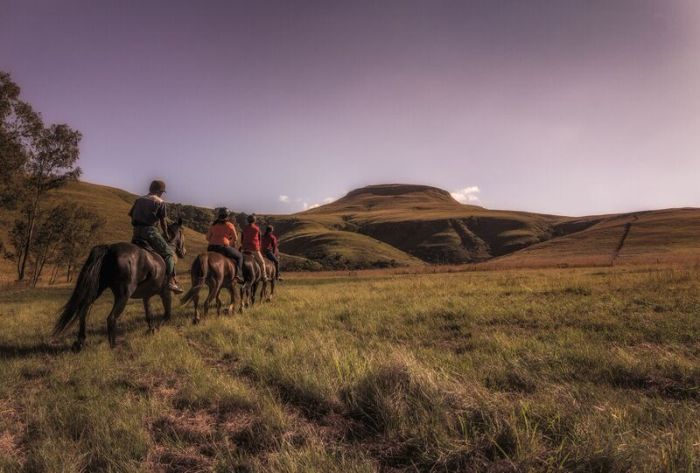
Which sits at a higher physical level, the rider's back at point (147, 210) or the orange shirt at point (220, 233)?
the rider's back at point (147, 210)

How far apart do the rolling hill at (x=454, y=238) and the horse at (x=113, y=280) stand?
1719 inches

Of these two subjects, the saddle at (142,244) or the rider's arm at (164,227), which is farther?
the rider's arm at (164,227)

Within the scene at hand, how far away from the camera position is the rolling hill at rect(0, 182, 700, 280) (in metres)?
69.4

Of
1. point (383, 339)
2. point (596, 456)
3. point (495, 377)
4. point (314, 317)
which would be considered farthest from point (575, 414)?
point (314, 317)

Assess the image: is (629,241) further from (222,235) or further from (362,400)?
(362,400)

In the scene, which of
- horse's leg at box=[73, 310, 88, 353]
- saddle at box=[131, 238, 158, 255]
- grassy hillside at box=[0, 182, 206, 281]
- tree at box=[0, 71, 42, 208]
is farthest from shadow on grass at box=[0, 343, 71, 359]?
grassy hillside at box=[0, 182, 206, 281]

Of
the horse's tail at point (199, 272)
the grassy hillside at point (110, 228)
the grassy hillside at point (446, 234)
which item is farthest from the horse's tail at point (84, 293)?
the grassy hillside at point (446, 234)

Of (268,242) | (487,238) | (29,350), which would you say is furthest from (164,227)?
(487,238)

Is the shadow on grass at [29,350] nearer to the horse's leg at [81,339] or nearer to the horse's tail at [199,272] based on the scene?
the horse's leg at [81,339]

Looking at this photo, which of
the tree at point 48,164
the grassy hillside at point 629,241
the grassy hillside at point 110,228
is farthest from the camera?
the grassy hillside at point 629,241

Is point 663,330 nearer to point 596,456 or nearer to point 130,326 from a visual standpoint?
point 596,456

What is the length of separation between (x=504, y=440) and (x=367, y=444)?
4.04ft

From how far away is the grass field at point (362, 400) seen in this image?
3154mm

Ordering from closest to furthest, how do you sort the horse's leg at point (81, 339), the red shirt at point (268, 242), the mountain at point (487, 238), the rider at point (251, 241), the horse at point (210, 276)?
the horse's leg at point (81, 339), the horse at point (210, 276), the rider at point (251, 241), the red shirt at point (268, 242), the mountain at point (487, 238)
